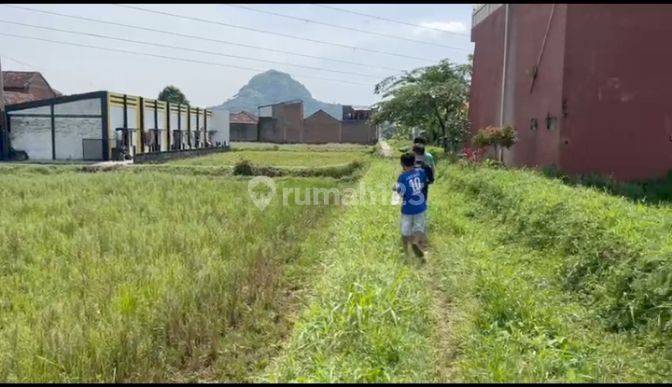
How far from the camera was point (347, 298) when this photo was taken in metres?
3.84

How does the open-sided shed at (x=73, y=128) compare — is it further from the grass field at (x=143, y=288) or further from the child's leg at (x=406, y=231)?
the child's leg at (x=406, y=231)

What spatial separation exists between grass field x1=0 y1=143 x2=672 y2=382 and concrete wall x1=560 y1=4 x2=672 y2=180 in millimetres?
3766

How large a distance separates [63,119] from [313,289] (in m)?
26.7

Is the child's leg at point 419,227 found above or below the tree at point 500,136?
below

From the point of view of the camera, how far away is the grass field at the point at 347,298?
10.7 ft

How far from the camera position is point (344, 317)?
355cm

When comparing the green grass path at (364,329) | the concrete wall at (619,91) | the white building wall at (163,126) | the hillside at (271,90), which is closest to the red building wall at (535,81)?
the concrete wall at (619,91)

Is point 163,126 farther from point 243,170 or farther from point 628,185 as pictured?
point 628,185

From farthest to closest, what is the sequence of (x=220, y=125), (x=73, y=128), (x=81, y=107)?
(x=220, y=125)
(x=73, y=128)
(x=81, y=107)

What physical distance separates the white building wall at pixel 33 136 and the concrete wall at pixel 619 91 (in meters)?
26.3

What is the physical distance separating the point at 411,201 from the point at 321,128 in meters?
50.0

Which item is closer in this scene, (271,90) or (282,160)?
(282,160)

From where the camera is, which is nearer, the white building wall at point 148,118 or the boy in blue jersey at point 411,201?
the boy in blue jersey at point 411,201

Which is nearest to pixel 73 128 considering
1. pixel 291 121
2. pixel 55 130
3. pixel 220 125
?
pixel 55 130
